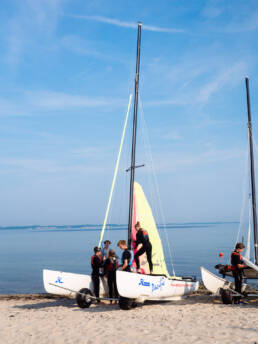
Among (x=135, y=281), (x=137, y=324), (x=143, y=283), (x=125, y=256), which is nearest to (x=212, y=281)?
(x=143, y=283)

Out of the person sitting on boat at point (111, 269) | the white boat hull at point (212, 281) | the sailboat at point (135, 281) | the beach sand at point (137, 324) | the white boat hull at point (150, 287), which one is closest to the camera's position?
the beach sand at point (137, 324)

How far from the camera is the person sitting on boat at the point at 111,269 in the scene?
40.1 ft

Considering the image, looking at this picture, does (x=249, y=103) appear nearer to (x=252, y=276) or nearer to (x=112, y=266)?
(x=252, y=276)

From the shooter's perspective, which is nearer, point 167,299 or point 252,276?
point 167,299

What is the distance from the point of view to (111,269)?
40.1 ft

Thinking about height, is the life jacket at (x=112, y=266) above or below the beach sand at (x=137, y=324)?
above

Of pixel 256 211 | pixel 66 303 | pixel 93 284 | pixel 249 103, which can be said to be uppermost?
pixel 249 103

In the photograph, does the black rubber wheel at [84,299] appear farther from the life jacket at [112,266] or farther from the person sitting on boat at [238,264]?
the person sitting on boat at [238,264]

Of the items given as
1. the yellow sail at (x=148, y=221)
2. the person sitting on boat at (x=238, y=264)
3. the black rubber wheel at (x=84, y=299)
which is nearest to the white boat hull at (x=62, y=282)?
the black rubber wheel at (x=84, y=299)

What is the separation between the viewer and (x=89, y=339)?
8.10m

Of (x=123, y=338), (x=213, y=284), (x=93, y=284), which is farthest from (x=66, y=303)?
(x=123, y=338)

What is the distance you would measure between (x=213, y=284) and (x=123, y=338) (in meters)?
5.44

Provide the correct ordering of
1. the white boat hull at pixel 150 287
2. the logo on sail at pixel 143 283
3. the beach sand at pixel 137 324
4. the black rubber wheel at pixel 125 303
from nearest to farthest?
the beach sand at pixel 137 324
the white boat hull at pixel 150 287
the logo on sail at pixel 143 283
the black rubber wheel at pixel 125 303

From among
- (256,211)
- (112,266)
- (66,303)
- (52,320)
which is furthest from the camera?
(256,211)
